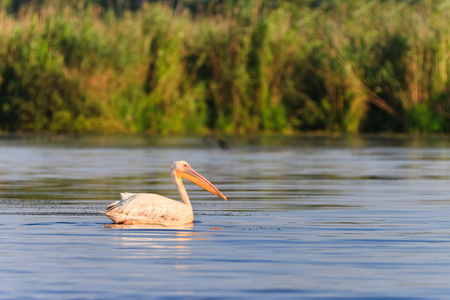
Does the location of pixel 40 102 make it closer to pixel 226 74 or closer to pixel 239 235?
pixel 226 74

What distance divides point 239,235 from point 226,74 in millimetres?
24416

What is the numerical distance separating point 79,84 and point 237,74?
4.54 m

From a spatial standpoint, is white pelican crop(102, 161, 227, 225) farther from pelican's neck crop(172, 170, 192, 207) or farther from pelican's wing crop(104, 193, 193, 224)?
pelican's neck crop(172, 170, 192, 207)

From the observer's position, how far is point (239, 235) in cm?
938

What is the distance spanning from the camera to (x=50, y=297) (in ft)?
20.9

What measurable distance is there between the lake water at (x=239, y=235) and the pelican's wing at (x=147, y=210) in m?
0.13

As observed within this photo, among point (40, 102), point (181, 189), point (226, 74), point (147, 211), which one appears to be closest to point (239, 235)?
point (147, 211)

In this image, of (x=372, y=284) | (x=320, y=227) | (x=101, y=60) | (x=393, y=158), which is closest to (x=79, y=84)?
(x=101, y=60)

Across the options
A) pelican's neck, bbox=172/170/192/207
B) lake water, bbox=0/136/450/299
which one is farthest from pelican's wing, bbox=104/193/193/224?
pelican's neck, bbox=172/170/192/207

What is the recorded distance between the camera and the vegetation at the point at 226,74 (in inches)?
1264

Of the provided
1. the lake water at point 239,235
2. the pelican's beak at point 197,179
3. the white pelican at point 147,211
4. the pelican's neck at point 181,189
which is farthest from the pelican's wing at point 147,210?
the pelican's beak at point 197,179

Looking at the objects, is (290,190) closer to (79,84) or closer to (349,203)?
(349,203)

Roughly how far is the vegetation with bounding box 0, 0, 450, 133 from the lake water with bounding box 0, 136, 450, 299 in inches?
478

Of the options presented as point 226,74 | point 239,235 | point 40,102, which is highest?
point 226,74
